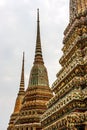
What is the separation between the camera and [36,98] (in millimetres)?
26672

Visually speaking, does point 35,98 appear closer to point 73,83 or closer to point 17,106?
point 17,106

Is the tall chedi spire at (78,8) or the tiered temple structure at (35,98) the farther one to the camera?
the tiered temple structure at (35,98)

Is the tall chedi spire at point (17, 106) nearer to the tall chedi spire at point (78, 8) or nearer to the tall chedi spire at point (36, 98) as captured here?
the tall chedi spire at point (36, 98)

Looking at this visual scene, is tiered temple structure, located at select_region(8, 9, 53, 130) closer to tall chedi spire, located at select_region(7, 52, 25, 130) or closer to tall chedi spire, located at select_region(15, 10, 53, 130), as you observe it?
tall chedi spire, located at select_region(15, 10, 53, 130)

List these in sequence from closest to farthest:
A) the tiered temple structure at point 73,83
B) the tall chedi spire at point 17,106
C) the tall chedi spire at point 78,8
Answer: the tiered temple structure at point 73,83
the tall chedi spire at point 78,8
the tall chedi spire at point 17,106

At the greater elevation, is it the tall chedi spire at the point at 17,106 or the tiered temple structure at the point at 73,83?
the tall chedi spire at the point at 17,106

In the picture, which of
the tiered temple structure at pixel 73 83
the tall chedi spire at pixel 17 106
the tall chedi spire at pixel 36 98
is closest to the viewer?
the tiered temple structure at pixel 73 83

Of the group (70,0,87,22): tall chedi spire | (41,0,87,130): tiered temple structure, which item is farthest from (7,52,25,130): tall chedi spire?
(70,0,87,22): tall chedi spire

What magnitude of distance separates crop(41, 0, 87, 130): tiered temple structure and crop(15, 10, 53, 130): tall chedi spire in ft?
30.6

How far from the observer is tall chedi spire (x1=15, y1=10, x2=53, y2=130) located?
25.5 metres

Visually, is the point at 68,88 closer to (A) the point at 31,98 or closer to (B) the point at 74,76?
(B) the point at 74,76

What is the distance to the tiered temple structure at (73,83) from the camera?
12.0 meters

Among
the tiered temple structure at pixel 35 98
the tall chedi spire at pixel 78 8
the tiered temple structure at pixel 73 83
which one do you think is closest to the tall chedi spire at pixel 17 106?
the tiered temple structure at pixel 35 98

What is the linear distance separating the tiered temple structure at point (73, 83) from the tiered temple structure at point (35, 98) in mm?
9335
